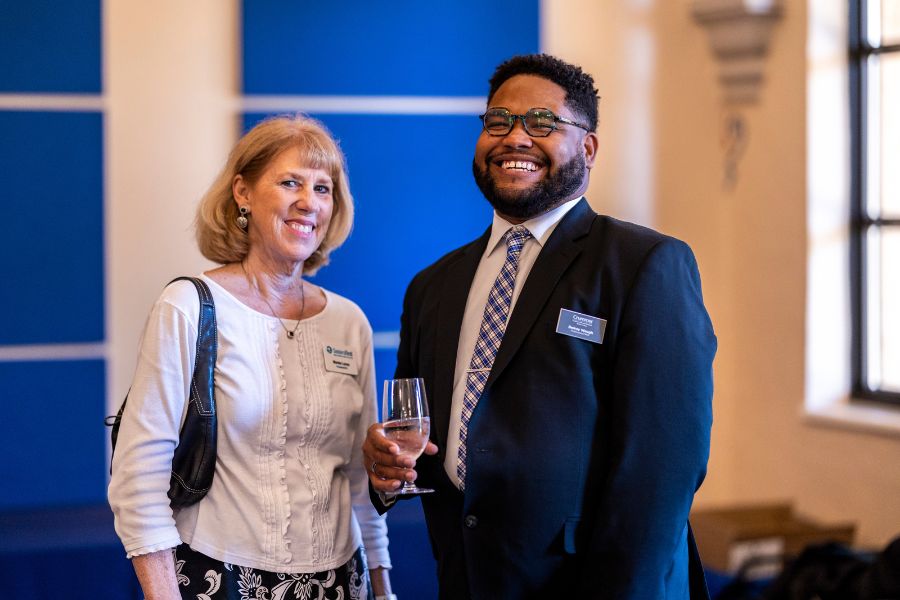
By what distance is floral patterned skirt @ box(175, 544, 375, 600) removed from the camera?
6.93 ft

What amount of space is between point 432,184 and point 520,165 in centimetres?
180

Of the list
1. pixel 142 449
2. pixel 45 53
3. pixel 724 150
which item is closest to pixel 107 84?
pixel 45 53

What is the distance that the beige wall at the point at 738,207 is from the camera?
427 cm

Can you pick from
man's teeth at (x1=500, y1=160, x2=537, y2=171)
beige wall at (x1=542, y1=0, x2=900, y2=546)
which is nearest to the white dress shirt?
man's teeth at (x1=500, y1=160, x2=537, y2=171)

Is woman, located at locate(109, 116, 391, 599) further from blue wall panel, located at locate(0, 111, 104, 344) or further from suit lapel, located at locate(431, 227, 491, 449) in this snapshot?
blue wall panel, located at locate(0, 111, 104, 344)

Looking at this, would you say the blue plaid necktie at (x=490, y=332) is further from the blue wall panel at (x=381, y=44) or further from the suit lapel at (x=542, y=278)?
the blue wall panel at (x=381, y=44)

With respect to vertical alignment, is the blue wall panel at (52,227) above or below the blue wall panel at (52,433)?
above

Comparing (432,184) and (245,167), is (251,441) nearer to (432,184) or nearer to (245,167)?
(245,167)

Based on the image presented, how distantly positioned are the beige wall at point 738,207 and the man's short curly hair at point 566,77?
1.94 m

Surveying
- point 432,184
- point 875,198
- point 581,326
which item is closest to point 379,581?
point 581,326

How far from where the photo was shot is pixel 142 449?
2.05m

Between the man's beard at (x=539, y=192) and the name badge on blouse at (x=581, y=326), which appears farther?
the man's beard at (x=539, y=192)

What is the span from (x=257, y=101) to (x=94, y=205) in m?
→ 0.67

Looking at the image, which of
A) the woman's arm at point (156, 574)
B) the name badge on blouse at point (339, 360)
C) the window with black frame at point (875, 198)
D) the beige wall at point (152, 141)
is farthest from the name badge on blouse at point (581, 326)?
the window with black frame at point (875, 198)
